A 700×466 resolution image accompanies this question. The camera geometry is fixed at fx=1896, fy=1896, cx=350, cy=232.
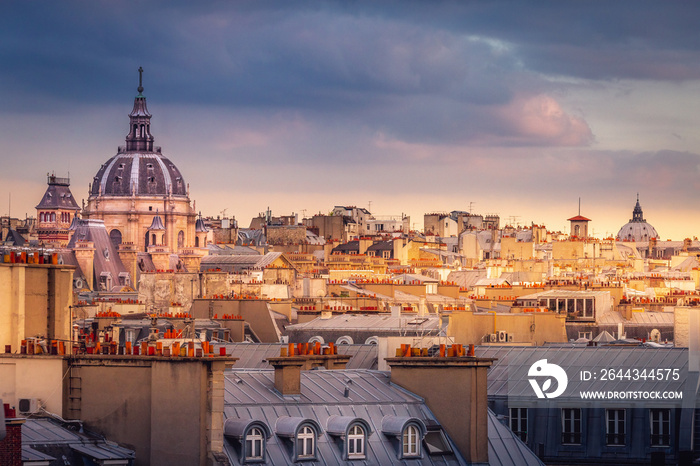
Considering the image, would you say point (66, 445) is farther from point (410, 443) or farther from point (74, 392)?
point (410, 443)

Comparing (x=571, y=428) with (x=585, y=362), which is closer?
(x=571, y=428)

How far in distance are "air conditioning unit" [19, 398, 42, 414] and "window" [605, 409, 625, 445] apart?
9.72 metres

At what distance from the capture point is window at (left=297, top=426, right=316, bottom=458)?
21.0m

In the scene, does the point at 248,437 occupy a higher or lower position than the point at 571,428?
higher

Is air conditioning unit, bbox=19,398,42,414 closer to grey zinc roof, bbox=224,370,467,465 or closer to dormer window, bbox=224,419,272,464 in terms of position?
grey zinc roof, bbox=224,370,467,465

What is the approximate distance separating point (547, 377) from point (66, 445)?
11.5 meters

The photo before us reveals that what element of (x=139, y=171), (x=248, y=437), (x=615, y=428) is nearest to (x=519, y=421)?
(x=615, y=428)

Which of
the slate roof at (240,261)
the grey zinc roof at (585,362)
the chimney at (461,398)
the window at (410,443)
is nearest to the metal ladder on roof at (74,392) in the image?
the window at (410,443)

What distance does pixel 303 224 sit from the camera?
141 metres

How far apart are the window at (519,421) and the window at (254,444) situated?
8.02 m

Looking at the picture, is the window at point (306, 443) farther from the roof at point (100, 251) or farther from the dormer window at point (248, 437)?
the roof at point (100, 251)

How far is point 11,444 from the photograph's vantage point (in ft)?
58.9

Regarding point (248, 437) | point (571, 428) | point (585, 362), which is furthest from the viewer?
point (585, 362)

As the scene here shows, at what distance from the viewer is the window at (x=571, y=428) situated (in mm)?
27906
